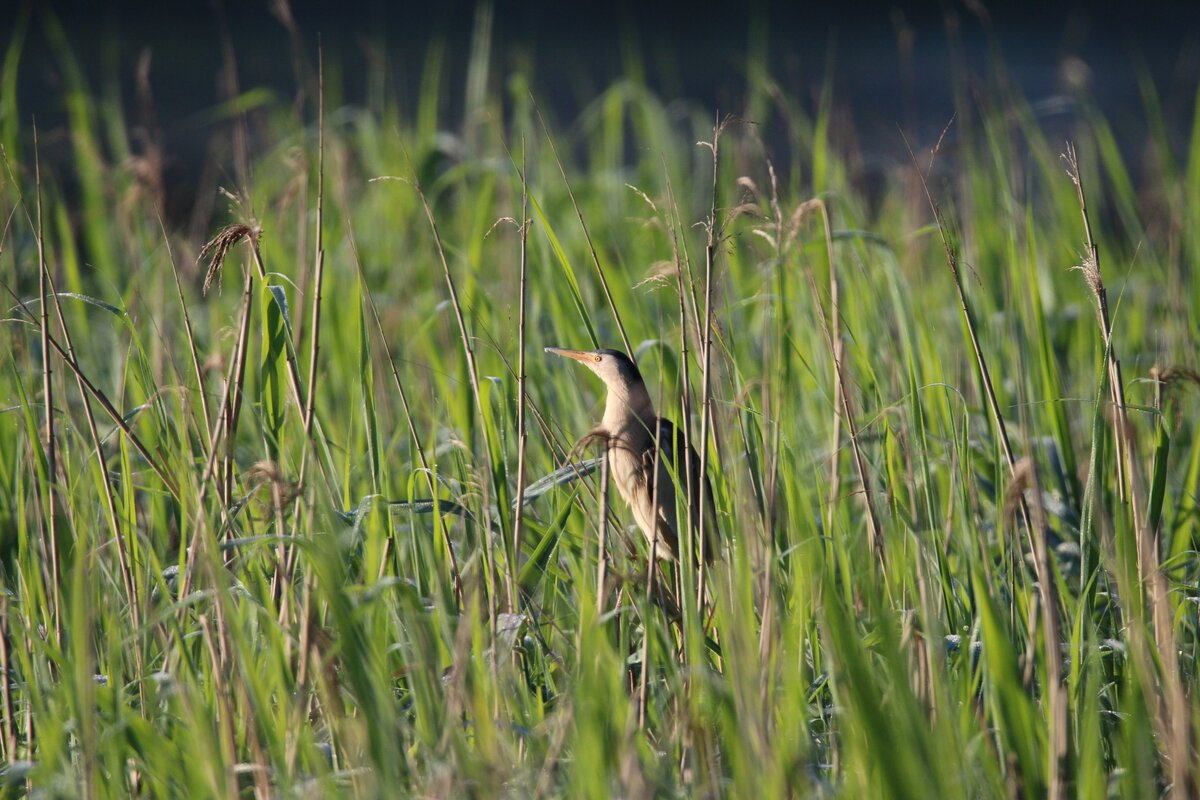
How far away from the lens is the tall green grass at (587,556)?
159cm

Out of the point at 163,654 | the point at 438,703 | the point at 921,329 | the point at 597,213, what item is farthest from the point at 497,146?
the point at 438,703

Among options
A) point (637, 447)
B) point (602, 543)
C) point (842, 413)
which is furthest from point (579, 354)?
point (602, 543)

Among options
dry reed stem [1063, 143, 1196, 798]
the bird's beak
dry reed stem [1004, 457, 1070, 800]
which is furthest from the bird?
dry reed stem [1004, 457, 1070, 800]

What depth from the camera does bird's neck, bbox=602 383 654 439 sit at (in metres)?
2.76

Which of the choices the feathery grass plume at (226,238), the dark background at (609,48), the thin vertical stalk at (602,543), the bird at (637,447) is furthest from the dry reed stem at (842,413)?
the dark background at (609,48)

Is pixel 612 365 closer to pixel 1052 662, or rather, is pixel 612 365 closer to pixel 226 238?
pixel 226 238

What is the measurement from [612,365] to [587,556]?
0.97m

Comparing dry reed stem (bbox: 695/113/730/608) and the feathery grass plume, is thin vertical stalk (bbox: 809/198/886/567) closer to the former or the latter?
dry reed stem (bbox: 695/113/730/608)

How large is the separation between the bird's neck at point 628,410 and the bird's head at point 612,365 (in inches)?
0.4

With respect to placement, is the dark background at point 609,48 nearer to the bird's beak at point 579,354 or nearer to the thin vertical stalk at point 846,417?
the bird's beak at point 579,354

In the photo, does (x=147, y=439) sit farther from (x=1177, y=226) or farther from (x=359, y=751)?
(x=1177, y=226)

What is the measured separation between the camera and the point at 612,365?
2.77m

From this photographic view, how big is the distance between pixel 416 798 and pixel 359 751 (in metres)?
0.10

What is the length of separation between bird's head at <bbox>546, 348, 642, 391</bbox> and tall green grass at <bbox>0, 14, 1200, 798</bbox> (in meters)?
0.12
